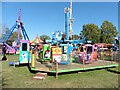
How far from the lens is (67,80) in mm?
10172

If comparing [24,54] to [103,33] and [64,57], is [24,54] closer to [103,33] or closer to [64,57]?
[64,57]

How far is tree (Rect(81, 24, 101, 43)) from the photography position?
60.1 metres

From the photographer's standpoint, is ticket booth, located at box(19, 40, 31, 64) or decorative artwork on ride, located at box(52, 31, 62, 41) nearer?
ticket booth, located at box(19, 40, 31, 64)

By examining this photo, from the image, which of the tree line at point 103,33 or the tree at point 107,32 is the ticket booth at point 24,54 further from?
the tree at point 107,32

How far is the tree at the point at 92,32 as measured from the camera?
60.1 meters

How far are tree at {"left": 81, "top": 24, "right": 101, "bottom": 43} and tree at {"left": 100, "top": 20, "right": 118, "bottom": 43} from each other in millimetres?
1694

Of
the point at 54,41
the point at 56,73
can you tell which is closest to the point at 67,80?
the point at 56,73

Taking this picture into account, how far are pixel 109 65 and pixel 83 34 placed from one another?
5184 centimetres

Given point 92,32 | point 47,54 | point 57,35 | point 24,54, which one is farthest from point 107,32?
point 24,54

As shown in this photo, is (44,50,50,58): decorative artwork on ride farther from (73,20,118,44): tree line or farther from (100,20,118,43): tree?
(100,20,118,43): tree

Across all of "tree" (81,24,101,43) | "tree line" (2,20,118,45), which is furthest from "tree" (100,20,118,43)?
"tree" (81,24,101,43)

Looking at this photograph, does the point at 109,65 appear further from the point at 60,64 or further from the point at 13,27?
the point at 13,27

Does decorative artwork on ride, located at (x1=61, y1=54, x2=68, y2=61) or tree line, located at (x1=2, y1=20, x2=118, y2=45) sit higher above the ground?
tree line, located at (x1=2, y1=20, x2=118, y2=45)

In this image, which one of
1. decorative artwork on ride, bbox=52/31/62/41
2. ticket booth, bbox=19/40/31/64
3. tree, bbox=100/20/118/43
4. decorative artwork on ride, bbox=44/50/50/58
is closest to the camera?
ticket booth, bbox=19/40/31/64
